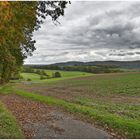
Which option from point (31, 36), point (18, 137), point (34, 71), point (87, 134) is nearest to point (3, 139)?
point (18, 137)

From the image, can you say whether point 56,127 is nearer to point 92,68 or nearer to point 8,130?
point 8,130

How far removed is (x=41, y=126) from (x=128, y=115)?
23.3ft

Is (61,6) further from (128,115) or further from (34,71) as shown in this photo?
(34,71)

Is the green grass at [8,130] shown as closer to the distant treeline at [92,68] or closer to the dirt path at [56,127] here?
the dirt path at [56,127]

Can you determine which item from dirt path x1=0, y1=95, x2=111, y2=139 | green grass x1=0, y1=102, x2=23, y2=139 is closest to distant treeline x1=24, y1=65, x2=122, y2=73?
dirt path x1=0, y1=95, x2=111, y2=139

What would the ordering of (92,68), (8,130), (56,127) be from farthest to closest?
(92,68), (56,127), (8,130)

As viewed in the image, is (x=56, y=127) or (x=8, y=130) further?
(x=56, y=127)

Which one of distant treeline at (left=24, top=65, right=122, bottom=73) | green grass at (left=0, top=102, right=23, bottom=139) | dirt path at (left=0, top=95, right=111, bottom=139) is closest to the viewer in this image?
green grass at (left=0, top=102, right=23, bottom=139)

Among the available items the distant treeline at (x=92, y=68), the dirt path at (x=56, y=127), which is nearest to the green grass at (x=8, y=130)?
the dirt path at (x=56, y=127)

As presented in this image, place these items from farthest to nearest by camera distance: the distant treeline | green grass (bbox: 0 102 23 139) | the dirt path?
the distant treeline
the dirt path
green grass (bbox: 0 102 23 139)

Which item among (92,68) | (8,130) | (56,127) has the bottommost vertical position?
(56,127)

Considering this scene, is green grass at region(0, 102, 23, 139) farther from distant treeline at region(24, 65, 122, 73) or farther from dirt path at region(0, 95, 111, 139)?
Answer: distant treeline at region(24, 65, 122, 73)

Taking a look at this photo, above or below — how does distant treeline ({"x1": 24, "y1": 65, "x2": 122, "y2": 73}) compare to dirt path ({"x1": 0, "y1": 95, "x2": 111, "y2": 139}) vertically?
above

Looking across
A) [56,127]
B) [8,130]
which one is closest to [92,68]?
[56,127]
